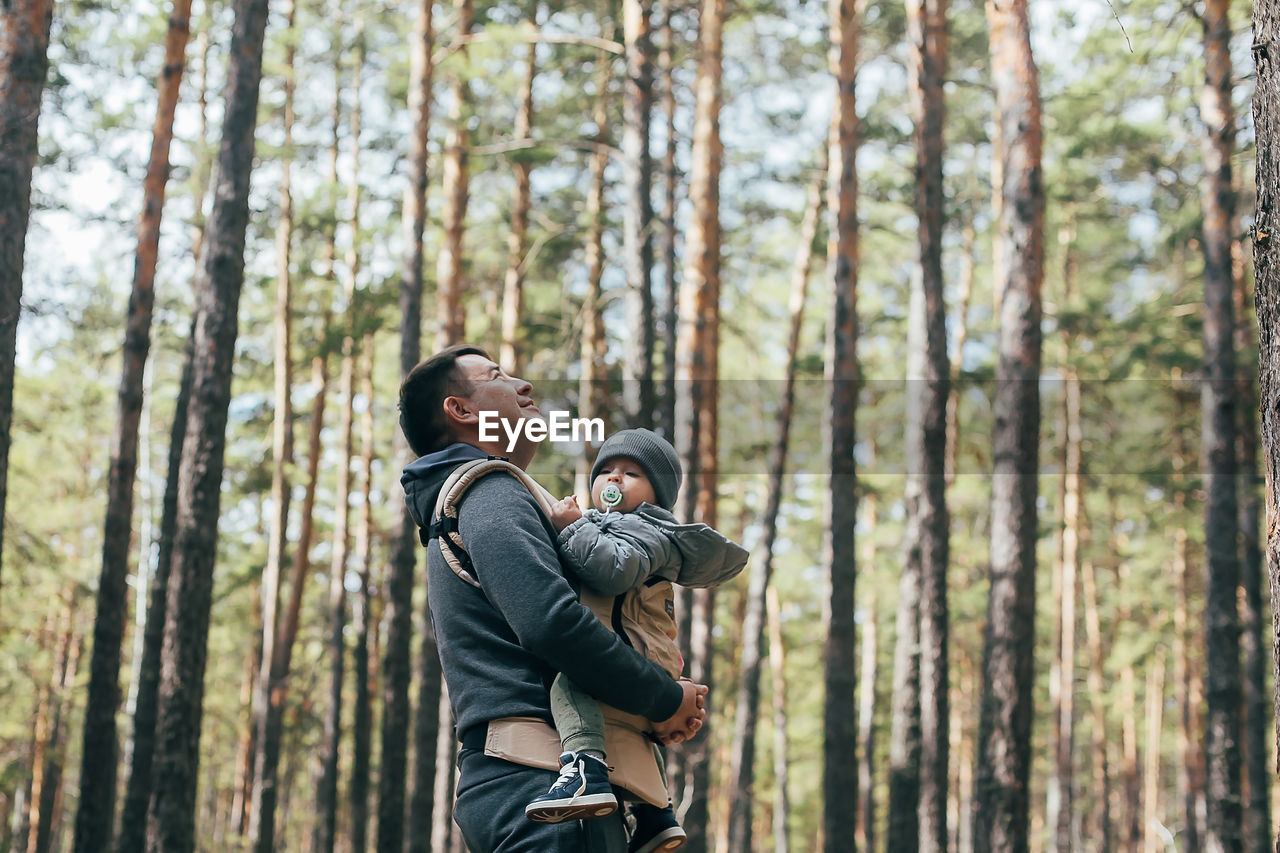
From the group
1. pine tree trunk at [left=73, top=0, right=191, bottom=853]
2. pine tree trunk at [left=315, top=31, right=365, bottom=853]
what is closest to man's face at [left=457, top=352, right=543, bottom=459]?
pine tree trunk at [left=73, top=0, right=191, bottom=853]

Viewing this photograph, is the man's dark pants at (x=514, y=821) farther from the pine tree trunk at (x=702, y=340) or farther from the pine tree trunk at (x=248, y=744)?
the pine tree trunk at (x=248, y=744)

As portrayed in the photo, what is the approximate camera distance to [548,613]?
2.13m

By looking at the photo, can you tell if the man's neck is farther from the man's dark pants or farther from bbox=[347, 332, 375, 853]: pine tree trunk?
bbox=[347, 332, 375, 853]: pine tree trunk

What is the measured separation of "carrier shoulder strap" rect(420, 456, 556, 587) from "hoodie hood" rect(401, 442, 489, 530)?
32mm

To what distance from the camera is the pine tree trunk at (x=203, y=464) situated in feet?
26.6

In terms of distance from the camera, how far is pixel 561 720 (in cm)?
217

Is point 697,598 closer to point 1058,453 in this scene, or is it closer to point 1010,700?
point 1010,700

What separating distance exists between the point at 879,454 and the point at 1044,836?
23.5 meters

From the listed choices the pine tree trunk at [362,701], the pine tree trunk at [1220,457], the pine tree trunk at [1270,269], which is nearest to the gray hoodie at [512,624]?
the pine tree trunk at [1270,269]

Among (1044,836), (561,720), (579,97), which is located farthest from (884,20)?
(1044,836)

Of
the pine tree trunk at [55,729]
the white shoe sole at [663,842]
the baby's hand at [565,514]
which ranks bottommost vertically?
the pine tree trunk at [55,729]

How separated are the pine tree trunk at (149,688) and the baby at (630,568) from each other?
309 inches

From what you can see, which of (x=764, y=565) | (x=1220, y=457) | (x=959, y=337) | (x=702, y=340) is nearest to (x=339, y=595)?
(x=764, y=565)

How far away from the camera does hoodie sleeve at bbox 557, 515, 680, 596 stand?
2221mm
